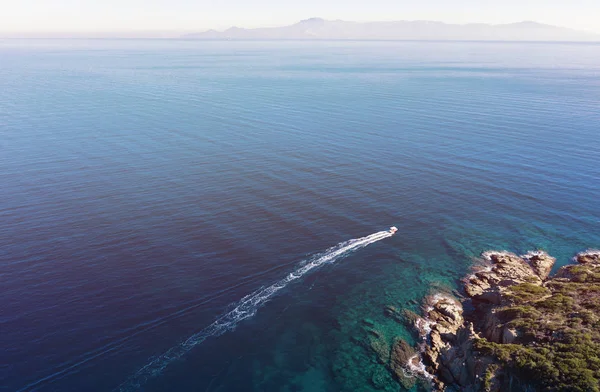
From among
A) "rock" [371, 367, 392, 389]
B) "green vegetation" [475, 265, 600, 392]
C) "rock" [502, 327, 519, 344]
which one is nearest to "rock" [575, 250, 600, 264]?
"green vegetation" [475, 265, 600, 392]

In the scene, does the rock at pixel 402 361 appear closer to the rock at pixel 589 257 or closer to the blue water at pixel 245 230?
the blue water at pixel 245 230

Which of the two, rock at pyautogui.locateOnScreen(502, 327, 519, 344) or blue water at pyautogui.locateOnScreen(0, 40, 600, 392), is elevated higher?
rock at pyautogui.locateOnScreen(502, 327, 519, 344)

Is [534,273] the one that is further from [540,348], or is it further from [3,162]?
[3,162]

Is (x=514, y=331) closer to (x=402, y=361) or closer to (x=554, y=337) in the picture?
(x=554, y=337)

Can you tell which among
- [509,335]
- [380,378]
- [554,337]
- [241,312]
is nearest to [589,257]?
[554,337]

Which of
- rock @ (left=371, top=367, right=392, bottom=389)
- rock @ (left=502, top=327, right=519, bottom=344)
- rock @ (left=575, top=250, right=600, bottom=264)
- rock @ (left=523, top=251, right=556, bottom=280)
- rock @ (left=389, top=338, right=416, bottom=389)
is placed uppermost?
rock @ (left=502, top=327, right=519, bottom=344)

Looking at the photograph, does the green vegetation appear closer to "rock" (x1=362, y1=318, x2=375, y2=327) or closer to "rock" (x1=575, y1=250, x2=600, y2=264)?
"rock" (x1=575, y1=250, x2=600, y2=264)
